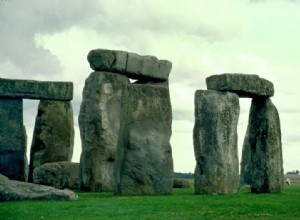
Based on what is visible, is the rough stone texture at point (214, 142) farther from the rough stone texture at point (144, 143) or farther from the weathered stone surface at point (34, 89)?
the weathered stone surface at point (34, 89)

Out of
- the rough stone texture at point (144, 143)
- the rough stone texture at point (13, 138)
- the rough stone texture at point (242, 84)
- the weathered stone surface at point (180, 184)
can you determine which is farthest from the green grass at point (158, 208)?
the rough stone texture at point (13, 138)

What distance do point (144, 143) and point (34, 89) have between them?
8.63 metres

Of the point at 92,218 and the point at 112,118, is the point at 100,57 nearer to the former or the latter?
the point at 112,118

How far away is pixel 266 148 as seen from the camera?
19.7m

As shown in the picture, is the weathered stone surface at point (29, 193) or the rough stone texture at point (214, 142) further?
the rough stone texture at point (214, 142)

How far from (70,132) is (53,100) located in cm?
127

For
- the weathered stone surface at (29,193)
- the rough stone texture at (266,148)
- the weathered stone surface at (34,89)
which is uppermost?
the weathered stone surface at (34,89)

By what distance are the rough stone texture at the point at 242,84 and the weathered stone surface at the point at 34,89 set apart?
8.68 m

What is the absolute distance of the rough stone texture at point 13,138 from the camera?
26.3 m

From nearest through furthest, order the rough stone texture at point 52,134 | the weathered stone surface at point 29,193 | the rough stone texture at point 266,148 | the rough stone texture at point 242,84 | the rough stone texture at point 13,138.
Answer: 1. the weathered stone surface at point 29,193
2. the rough stone texture at point 242,84
3. the rough stone texture at point 266,148
4. the rough stone texture at point 13,138
5. the rough stone texture at point 52,134

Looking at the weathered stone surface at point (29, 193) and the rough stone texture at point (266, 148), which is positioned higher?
the rough stone texture at point (266, 148)

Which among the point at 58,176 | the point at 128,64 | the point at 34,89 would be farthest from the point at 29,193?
the point at 34,89

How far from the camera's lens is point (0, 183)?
16.9 meters

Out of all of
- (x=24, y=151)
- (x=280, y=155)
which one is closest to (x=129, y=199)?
(x=280, y=155)
